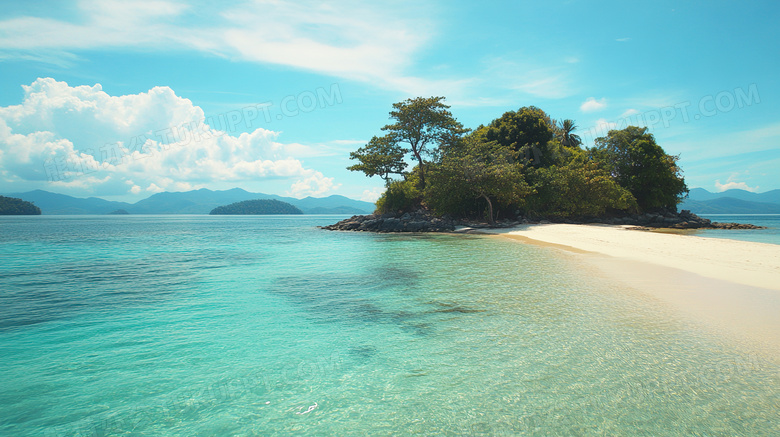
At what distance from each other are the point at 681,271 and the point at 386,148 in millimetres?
37088

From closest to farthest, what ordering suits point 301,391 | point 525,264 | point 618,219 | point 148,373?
point 301,391 → point 148,373 → point 525,264 → point 618,219

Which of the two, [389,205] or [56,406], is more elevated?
[389,205]

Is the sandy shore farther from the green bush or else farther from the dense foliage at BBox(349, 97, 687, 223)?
the green bush

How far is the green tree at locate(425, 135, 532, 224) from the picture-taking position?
37156 mm

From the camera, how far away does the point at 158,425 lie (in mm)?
4312

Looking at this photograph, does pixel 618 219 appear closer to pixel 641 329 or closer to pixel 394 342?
pixel 641 329

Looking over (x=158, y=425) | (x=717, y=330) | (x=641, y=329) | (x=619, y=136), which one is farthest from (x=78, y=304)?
(x=619, y=136)

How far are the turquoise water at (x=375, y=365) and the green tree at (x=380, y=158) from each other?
35.7 meters

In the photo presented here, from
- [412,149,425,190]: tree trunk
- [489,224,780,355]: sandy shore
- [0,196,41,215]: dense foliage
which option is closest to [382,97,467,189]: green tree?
[412,149,425,190]: tree trunk

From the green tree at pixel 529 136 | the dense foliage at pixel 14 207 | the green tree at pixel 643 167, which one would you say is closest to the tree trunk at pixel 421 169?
the green tree at pixel 529 136

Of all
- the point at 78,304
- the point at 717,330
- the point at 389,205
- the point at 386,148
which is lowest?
the point at 78,304

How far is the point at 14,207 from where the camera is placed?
441 ft

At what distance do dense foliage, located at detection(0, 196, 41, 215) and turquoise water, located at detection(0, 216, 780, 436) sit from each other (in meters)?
179

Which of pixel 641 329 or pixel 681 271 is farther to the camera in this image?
pixel 681 271
